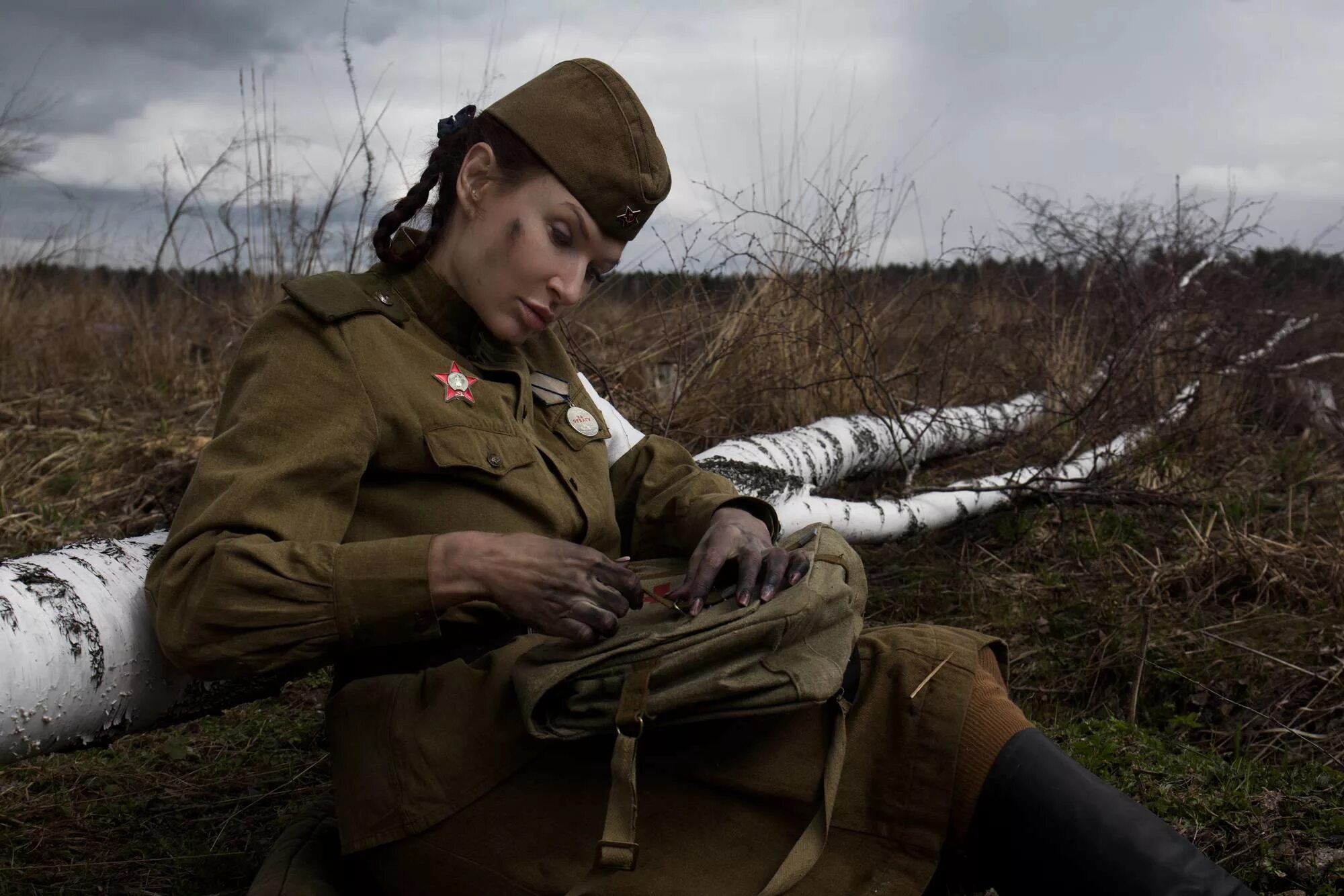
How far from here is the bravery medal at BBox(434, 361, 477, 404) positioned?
2170mm

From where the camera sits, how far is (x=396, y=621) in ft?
5.96

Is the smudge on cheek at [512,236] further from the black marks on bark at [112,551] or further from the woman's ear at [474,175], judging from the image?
the black marks on bark at [112,551]

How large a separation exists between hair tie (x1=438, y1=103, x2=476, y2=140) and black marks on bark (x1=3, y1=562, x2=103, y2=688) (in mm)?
1246

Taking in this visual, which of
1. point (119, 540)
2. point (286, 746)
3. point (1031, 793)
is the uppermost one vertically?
point (119, 540)

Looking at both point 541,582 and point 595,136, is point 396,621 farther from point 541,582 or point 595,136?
point 595,136

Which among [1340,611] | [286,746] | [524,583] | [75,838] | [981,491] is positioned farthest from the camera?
[981,491]

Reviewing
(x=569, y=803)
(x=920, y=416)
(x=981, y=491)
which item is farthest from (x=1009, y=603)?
(x=569, y=803)

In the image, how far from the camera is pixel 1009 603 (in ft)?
13.6

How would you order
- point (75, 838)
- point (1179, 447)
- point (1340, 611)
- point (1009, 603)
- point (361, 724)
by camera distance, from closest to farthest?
point (361, 724), point (75, 838), point (1340, 611), point (1009, 603), point (1179, 447)

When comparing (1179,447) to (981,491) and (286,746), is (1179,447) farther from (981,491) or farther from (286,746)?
(286,746)

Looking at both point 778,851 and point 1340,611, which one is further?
point 1340,611

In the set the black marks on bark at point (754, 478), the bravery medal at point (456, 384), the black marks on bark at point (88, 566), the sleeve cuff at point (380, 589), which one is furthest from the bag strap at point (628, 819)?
the black marks on bark at point (754, 478)

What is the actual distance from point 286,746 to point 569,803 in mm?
1797

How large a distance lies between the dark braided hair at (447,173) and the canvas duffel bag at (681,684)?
3.23 feet
